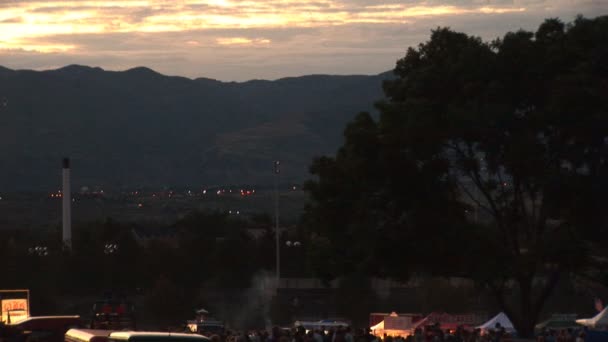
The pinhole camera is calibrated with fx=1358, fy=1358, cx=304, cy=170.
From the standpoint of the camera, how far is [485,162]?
36.5 metres

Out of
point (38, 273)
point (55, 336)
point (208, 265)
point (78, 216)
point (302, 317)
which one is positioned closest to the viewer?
point (55, 336)

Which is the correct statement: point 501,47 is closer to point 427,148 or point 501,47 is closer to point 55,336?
point 427,148

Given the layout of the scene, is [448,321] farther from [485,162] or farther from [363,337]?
[363,337]

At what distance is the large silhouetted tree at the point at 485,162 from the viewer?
114 ft

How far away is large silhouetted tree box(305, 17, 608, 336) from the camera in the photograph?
34875mm

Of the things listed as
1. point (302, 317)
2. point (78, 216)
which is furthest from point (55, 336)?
point (78, 216)

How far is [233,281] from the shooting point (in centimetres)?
9038

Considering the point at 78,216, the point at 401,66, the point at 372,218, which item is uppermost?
the point at 401,66

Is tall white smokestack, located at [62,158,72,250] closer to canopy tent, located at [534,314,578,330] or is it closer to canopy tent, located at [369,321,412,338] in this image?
canopy tent, located at [369,321,412,338]

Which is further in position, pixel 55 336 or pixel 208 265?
pixel 208 265

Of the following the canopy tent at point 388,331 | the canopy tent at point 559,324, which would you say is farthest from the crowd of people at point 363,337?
the canopy tent at point 559,324

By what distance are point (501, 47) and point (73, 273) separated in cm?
5707

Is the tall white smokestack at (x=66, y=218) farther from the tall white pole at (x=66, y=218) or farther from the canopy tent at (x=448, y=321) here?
the canopy tent at (x=448, y=321)

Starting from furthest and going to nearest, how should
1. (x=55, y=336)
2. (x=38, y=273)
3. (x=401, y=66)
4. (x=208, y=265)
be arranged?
(x=208, y=265), (x=38, y=273), (x=401, y=66), (x=55, y=336)
